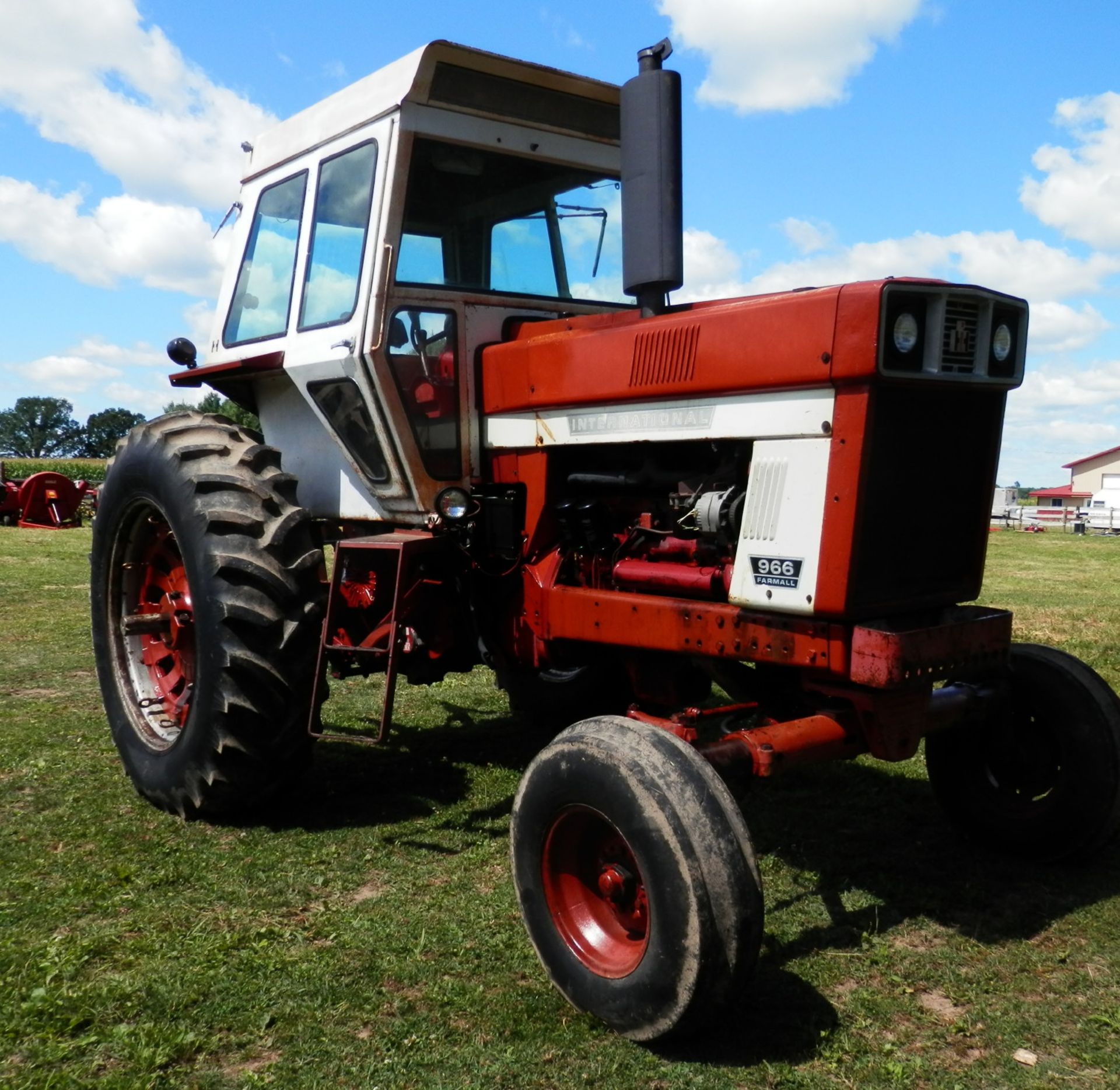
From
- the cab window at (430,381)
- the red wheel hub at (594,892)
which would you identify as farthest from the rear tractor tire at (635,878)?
the cab window at (430,381)

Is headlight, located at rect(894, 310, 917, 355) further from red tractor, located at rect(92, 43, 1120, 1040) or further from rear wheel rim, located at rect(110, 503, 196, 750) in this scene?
rear wheel rim, located at rect(110, 503, 196, 750)

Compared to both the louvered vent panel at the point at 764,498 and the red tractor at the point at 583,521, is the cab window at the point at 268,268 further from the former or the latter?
the louvered vent panel at the point at 764,498

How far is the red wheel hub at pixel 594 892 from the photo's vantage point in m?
3.21

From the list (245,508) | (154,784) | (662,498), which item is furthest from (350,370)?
(154,784)

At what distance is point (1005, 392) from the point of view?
371cm

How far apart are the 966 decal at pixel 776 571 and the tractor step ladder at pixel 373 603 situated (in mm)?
1474

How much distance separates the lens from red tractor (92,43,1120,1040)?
3.30 meters

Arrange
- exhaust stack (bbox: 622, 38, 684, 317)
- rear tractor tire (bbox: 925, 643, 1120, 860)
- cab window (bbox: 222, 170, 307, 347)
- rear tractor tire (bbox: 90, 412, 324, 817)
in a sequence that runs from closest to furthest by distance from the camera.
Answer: exhaust stack (bbox: 622, 38, 684, 317) < rear tractor tire (bbox: 925, 643, 1120, 860) < rear tractor tire (bbox: 90, 412, 324, 817) < cab window (bbox: 222, 170, 307, 347)

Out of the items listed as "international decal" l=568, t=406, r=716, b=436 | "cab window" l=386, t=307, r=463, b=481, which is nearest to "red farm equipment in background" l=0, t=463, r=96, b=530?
"cab window" l=386, t=307, r=463, b=481

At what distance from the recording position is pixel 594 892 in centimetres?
339

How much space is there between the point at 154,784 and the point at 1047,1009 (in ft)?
11.4

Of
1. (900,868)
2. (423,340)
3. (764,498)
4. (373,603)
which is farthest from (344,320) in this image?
(900,868)

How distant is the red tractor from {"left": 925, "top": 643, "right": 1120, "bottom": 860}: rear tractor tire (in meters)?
0.01

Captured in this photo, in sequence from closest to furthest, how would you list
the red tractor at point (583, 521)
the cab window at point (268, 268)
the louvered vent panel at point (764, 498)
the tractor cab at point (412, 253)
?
the red tractor at point (583, 521)
the louvered vent panel at point (764, 498)
the tractor cab at point (412, 253)
the cab window at point (268, 268)
